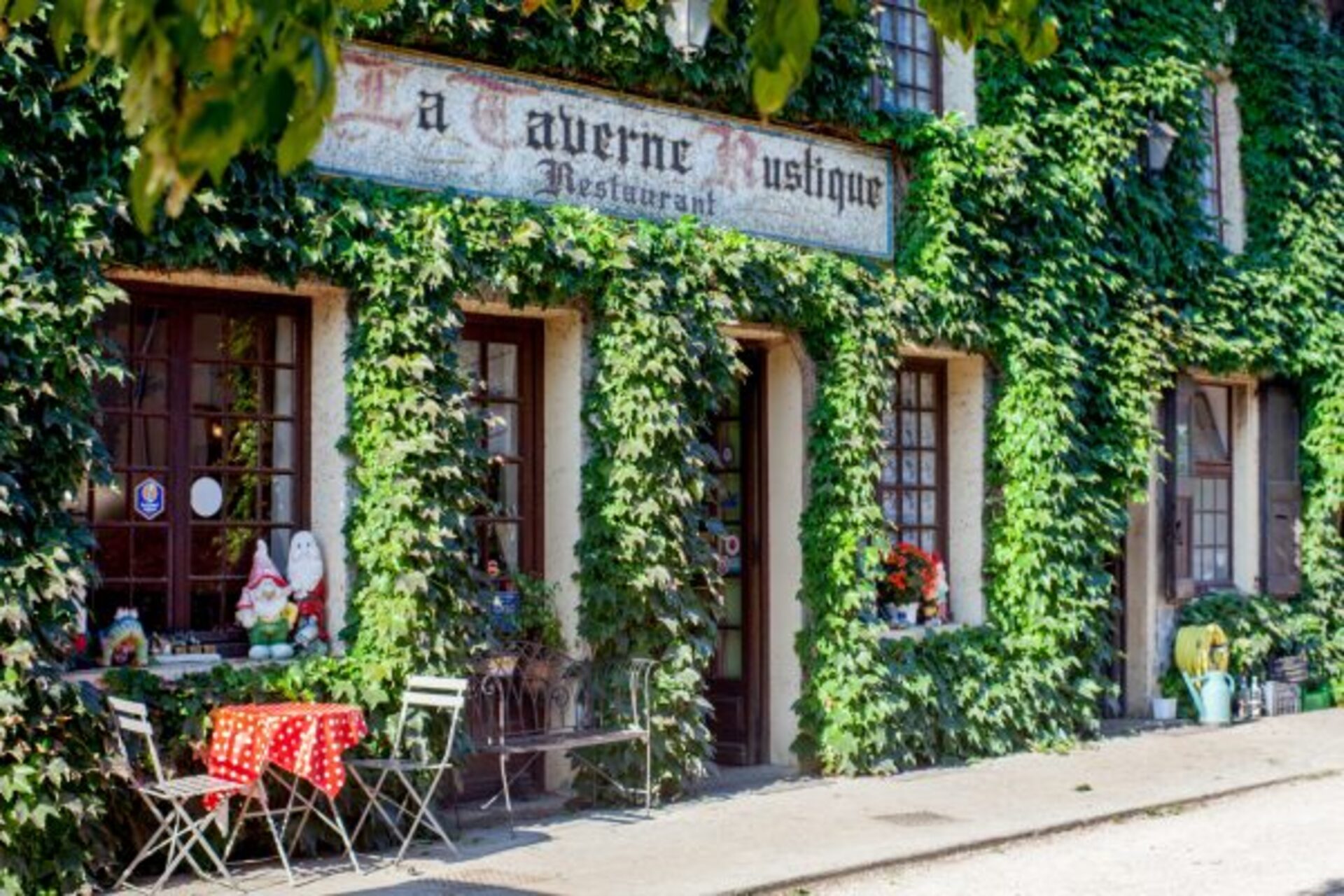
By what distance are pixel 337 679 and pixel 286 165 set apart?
20.3ft

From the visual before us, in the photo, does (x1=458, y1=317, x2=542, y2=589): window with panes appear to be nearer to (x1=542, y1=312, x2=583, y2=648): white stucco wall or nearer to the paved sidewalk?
(x1=542, y1=312, x2=583, y2=648): white stucco wall

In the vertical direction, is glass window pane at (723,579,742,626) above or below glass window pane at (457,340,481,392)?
below

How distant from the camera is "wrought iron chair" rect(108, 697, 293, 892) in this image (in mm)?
7949

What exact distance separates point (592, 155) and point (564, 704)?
3239 mm

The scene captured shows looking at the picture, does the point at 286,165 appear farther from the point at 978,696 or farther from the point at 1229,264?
the point at 1229,264

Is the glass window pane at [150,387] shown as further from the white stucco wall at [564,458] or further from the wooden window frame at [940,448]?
the wooden window frame at [940,448]

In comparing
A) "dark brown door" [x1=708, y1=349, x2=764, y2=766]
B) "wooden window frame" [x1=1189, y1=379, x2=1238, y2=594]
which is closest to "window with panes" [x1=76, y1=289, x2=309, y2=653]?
"dark brown door" [x1=708, y1=349, x2=764, y2=766]

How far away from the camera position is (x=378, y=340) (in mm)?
9484

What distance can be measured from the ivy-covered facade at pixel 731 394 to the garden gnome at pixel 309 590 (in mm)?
130

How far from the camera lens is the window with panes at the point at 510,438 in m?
10.6

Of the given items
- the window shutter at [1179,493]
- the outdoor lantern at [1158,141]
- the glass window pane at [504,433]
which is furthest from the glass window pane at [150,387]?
the window shutter at [1179,493]

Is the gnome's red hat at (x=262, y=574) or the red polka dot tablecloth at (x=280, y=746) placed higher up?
the gnome's red hat at (x=262, y=574)

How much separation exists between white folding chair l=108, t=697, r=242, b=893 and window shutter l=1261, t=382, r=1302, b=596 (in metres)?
10.8

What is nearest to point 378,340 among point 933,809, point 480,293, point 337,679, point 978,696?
point 480,293
